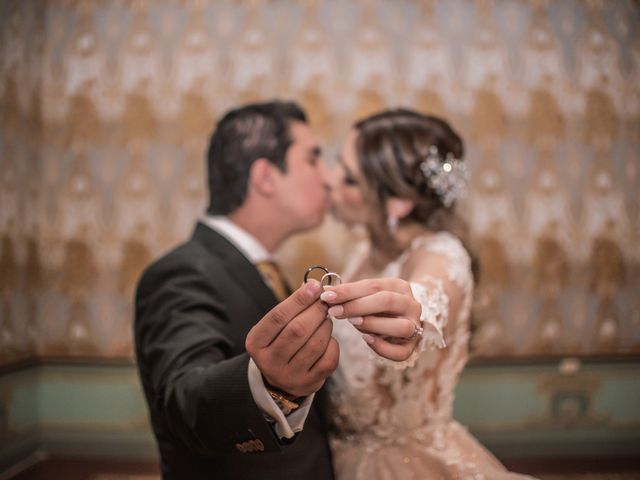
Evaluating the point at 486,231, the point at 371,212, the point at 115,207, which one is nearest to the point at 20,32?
the point at 115,207

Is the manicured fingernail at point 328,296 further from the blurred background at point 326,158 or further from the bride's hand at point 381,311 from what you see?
the blurred background at point 326,158

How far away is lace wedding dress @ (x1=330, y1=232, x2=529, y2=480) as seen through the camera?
152 centimetres

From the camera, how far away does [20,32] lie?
2.10m

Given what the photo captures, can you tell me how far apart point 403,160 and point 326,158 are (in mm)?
1518

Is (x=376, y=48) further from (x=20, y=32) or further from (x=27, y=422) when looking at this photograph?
(x=27, y=422)

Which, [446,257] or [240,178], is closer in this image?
[446,257]

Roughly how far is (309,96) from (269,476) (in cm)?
246

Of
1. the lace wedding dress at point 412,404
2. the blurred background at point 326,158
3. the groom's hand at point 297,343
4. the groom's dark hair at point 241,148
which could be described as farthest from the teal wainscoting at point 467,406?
the groom's hand at point 297,343

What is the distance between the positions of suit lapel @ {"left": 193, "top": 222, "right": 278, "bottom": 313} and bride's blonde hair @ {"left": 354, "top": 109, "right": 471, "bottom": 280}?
54 centimetres

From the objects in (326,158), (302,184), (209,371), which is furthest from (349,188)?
(326,158)

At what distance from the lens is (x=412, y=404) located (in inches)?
64.9

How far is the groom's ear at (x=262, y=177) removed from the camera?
184 cm

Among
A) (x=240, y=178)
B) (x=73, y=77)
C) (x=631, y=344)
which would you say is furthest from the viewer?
(x=73, y=77)

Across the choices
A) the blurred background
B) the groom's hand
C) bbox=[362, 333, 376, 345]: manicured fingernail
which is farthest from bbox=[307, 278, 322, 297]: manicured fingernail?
the blurred background
